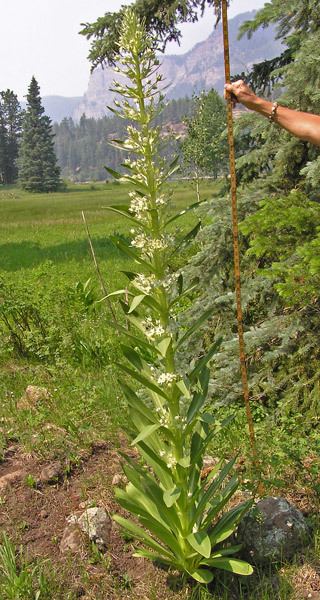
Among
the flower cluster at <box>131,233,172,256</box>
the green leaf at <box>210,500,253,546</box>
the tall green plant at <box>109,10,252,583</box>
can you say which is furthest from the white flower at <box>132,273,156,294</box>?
the green leaf at <box>210,500,253,546</box>

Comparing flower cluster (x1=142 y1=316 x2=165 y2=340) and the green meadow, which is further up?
flower cluster (x1=142 y1=316 x2=165 y2=340)

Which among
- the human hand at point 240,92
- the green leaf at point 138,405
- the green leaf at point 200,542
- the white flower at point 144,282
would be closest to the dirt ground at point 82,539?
the green leaf at point 200,542

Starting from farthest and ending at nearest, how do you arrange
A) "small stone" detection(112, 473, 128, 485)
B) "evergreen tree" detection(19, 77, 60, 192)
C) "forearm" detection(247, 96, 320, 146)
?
"evergreen tree" detection(19, 77, 60, 192) < "small stone" detection(112, 473, 128, 485) < "forearm" detection(247, 96, 320, 146)

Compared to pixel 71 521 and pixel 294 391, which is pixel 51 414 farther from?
pixel 294 391

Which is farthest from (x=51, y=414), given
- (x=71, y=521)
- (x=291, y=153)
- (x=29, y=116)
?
(x=29, y=116)

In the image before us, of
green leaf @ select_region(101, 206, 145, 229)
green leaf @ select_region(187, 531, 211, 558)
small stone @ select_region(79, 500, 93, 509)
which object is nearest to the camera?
green leaf @ select_region(101, 206, 145, 229)

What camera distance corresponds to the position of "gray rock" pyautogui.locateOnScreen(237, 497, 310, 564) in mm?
3260

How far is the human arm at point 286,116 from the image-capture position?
9.32 feet

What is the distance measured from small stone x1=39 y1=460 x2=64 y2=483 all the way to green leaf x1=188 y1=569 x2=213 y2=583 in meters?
1.48

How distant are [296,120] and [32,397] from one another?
3745mm

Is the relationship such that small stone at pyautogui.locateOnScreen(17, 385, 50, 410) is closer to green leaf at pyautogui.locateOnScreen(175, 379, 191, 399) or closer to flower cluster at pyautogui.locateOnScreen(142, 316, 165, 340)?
flower cluster at pyautogui.locateOnScreen(142, 316, 165, 340)

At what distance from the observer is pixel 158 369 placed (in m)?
2.87

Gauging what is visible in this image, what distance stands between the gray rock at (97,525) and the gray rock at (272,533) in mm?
837

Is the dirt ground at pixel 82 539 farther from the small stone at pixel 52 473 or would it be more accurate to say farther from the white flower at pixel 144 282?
the white flower at pixel 144 282
